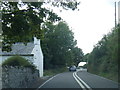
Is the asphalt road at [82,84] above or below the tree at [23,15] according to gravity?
below

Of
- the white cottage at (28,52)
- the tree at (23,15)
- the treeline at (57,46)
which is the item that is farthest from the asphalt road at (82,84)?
the treeline at (57,46)

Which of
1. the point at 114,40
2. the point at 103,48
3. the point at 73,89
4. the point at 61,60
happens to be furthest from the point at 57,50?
the point at 73,89

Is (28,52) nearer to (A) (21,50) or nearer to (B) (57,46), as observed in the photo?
(A) (21,50)

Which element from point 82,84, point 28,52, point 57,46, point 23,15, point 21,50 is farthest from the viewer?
point 57,46

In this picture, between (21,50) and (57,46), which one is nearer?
(21,50)

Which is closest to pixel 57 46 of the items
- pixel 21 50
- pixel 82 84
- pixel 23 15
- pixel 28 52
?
pixel 21 50

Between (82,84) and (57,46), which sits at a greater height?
(57,46)

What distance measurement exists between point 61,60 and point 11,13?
190 ft

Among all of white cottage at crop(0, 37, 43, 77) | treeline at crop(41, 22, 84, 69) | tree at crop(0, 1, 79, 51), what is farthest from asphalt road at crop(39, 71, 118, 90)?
treeline at crop(41, 22, 84, 69)

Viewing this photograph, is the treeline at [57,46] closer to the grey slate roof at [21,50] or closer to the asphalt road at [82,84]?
the grey slate roof at [21,50]

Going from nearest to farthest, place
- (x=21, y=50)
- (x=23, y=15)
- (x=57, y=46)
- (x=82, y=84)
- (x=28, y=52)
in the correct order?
(x=23, y=15) < (x=82, y=84) < (x=28, y=52) < (x=21, y=50) < (x=57, y=46)

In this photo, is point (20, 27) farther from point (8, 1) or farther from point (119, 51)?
point (119, 51)

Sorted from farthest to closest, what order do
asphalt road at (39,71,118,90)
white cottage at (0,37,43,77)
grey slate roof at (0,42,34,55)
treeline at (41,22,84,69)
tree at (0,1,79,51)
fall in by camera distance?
1. treeline at (41,22,84,69)
2. grey slate roof at (0,42,34,55)
3. white cottage at (0,37,43,77)
4. asphalt road at (39,71,118,90)
5. tree at (0,1,79,51)

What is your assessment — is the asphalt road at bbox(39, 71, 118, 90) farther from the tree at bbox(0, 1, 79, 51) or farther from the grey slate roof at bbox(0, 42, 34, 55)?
the grey slate roof at bbox(0, 42, 34, 55)
